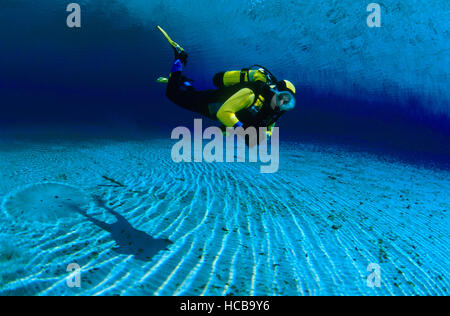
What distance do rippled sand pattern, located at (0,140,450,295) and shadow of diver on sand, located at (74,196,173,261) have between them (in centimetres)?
3

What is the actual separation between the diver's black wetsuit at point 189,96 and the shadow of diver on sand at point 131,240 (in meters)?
2.31

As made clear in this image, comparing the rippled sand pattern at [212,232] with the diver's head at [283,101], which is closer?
the rippled sand pattern at [212,232]

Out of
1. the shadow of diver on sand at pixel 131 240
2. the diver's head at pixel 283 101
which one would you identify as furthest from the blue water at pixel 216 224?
the diver's head at pixel 283 101

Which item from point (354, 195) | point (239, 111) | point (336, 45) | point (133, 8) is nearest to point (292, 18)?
point (336, 45)

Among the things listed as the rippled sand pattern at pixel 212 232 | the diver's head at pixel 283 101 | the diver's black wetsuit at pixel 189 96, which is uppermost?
the diver's black wetsuit at pixel 189 96

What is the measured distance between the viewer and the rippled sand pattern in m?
2.82

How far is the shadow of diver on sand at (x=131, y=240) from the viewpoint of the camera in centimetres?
321

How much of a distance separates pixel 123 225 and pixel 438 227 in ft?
20.4

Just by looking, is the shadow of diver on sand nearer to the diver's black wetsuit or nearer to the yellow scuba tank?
the diver's black wetsuit

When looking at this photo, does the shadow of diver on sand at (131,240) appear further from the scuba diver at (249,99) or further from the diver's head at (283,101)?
the diver's head at (283,101)

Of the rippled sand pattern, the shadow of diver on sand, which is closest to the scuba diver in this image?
the rippled sand pattern

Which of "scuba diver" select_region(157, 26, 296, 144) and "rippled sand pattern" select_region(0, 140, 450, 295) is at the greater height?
"scuba diver" select_region(157, 26, 296, 144)

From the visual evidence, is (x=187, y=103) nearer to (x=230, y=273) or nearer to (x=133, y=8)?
(x=230, y=273)

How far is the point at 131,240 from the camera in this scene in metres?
3.48
